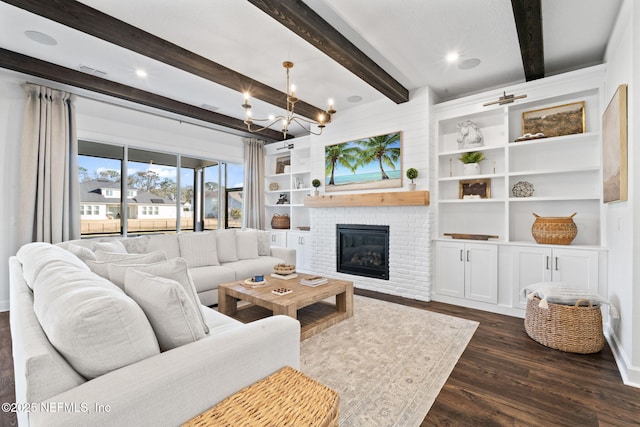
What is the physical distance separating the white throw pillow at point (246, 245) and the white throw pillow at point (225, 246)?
0.26ft

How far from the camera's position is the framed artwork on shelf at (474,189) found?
3.88m

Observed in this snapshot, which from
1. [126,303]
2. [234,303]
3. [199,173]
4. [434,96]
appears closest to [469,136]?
[434,96]

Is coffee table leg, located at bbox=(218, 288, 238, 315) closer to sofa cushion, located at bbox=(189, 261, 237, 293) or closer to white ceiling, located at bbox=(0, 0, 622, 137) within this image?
sofa cushion, located at bbox=(189, 261, 237, 293)

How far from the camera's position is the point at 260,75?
11.7 feet

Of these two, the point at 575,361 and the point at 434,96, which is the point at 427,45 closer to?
the point at 434,96

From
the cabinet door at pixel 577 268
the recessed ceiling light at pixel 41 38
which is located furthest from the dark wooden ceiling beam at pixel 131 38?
the cabinet door at pixel 577 268

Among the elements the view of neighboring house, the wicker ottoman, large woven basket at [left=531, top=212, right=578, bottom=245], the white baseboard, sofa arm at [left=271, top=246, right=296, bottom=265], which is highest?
the view of neighboring house

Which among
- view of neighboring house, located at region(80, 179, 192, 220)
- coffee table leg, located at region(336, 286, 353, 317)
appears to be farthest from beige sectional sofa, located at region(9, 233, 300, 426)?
view of neighboring house, located at region(80, 179, 192, 220)

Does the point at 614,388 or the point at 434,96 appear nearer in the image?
the point at 614,388

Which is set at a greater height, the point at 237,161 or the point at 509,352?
the point at 237,161

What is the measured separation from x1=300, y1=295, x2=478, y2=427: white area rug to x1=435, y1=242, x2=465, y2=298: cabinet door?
603mm

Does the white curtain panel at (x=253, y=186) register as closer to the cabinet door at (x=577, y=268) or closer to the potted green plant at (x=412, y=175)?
the potted green plant at (x=412, y=175)

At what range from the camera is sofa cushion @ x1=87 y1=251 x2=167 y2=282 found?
74.2 inches

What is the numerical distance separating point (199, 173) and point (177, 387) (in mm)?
5266
